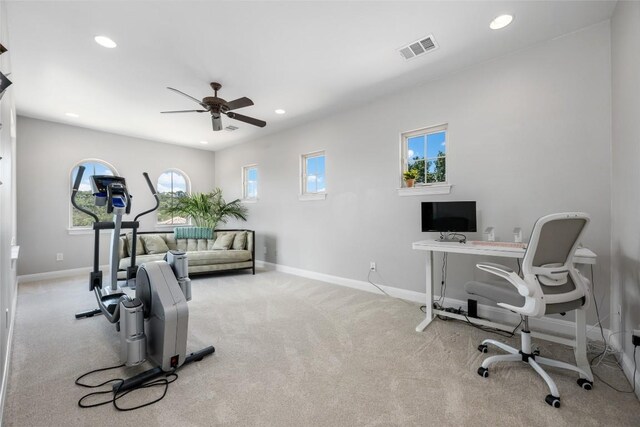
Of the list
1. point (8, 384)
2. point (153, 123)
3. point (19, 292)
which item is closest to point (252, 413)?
point (8, 384)

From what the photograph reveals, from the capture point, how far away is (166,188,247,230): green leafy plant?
19.6 feet

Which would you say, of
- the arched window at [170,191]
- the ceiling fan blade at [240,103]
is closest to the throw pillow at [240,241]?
the arched window at [170,191]

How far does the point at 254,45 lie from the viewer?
276 cm

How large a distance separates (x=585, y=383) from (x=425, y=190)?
2.20 metres

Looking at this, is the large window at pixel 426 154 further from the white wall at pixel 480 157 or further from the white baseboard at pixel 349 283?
the white baseboard at pixel 349 283

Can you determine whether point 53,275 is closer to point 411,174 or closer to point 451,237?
point 411,174

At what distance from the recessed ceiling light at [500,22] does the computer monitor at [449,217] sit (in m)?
1.62

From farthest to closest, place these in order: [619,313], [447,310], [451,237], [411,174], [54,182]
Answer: [54,182] < [411,174] < [451,237] < [447,310] < [619,313]

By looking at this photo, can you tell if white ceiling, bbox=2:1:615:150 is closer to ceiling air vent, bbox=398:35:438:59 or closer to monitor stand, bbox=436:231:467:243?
ceiling air vent, bbox=398:35:438:59

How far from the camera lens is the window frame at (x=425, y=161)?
132 inches

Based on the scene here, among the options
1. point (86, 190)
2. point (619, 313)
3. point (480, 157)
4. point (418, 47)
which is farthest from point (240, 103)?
point (86, 190)

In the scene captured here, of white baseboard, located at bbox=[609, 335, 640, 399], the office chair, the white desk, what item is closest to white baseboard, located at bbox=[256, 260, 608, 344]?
white baseboard, located at bbox=[609, 335, 640, 399]

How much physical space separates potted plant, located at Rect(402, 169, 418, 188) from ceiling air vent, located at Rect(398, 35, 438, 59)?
1312 millimetres

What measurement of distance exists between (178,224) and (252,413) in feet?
19.4
